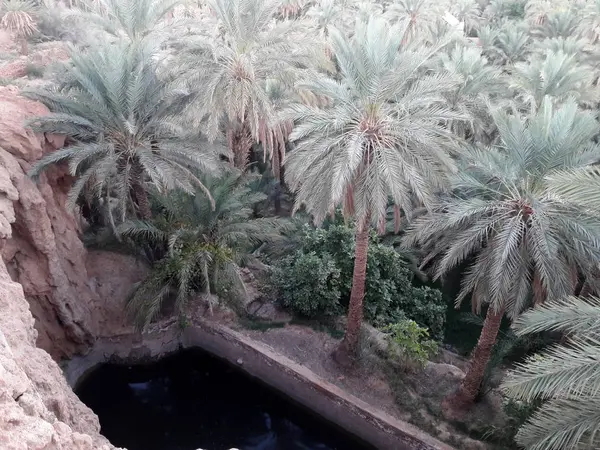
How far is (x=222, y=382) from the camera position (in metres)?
14.7

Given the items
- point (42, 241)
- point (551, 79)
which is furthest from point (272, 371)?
point (551, 79)

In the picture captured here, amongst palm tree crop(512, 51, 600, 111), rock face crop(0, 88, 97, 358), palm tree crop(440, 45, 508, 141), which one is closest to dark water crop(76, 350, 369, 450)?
rock face crop(0, 88, 97, 358)

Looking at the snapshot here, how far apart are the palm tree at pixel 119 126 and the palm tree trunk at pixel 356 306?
4540mm

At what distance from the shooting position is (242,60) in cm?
1483

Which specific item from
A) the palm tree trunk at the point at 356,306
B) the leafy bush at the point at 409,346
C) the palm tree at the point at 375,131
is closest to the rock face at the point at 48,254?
the palm tree at the point at 375,131

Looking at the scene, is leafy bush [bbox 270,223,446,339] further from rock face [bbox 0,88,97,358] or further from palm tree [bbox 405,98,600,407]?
rock face [bbox 0,88,97,358]

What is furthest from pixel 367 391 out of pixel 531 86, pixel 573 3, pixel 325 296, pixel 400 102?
pixel 573 3

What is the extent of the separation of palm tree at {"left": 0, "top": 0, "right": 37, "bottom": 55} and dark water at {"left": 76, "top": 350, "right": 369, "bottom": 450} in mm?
18950

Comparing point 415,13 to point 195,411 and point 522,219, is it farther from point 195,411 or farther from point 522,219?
point 195,411

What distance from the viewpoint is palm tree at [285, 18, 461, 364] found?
10398mm

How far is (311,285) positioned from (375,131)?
6234 millimetres

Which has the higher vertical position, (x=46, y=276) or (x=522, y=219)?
(x=522, y=219)

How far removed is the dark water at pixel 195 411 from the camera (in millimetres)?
13031

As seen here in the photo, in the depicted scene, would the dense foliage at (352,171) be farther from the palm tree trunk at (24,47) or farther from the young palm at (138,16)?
the palm tree trunk at (24,47)
